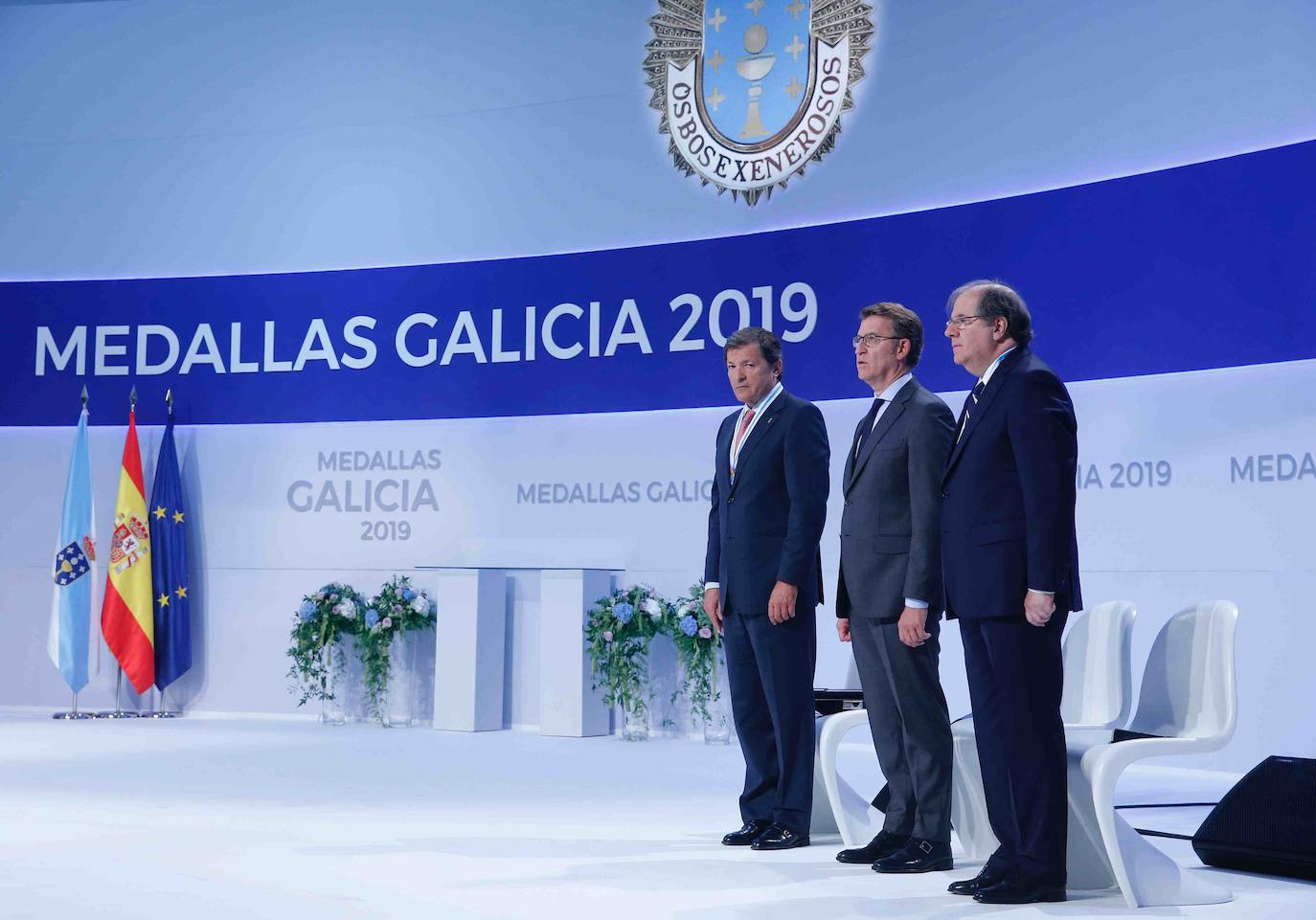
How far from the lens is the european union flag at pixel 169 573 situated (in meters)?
7.92

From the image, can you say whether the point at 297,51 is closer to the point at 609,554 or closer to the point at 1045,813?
the point at 609,554

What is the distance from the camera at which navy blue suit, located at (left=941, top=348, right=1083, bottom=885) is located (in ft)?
9.31

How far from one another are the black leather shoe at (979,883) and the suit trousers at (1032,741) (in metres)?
0.02

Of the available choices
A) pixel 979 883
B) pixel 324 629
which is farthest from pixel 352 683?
pixel 979 883

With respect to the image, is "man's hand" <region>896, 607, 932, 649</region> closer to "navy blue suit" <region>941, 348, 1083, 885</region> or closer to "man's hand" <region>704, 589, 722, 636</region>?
"navy blue suit" <region>941, 348, 1083, 885</region>

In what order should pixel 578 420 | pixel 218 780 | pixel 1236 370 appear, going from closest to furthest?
pixel 218 780, pixel 1236 370, pixel 578 420

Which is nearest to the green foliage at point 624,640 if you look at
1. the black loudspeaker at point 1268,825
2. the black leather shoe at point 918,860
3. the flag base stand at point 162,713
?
the flag base stand at point 162,713

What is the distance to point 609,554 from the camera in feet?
23.9

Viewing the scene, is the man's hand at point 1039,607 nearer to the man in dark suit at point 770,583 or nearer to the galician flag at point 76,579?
the man in dark suit at point 770,583

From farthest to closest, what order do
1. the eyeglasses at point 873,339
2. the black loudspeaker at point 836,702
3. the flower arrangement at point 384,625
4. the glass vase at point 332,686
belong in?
the glass vase at point 332,686 → the flower arrangement at point 384,625 → the black loudspeaker at point 836,702 → the eyeglasses at point 873,339

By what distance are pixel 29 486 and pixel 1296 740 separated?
7.14 m

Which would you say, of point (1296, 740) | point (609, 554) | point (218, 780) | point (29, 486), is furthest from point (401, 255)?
point (1296, 740)

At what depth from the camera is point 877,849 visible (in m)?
3.38

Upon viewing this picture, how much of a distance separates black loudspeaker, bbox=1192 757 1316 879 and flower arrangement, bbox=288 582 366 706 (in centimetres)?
509
